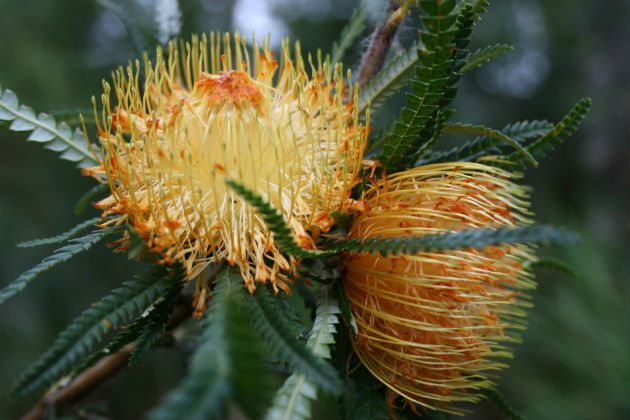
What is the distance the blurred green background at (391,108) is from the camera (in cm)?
228

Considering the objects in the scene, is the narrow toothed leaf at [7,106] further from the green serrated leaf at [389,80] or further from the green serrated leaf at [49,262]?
Result: the green serrated leaf at [389,80]

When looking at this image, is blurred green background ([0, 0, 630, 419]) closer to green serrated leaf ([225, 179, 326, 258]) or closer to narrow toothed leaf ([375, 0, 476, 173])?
narrow toothed leaf ([375, 0, 476, 173])

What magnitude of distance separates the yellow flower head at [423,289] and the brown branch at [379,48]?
32cm

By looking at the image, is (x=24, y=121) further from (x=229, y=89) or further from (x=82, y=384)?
(x=82, y=384)

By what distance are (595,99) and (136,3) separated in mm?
4779

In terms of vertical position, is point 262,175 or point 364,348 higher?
point 262,175

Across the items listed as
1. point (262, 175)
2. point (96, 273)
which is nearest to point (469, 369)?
point (262, 175)

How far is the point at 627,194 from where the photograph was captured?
429cm

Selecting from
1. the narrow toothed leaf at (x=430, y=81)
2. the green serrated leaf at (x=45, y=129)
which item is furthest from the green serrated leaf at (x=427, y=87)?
the green serrated leaf at (x=45, y=129)

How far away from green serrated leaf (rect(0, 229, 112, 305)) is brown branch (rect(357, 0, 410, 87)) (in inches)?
27.7

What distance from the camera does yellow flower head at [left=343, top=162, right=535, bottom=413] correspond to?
0.85 meters

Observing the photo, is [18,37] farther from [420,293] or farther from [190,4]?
[420,293]

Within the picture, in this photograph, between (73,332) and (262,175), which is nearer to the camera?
(73,332)

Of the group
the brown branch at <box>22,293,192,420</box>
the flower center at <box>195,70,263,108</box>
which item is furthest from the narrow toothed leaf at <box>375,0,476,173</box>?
the brown branch at <box>22,293,192,420</box>
